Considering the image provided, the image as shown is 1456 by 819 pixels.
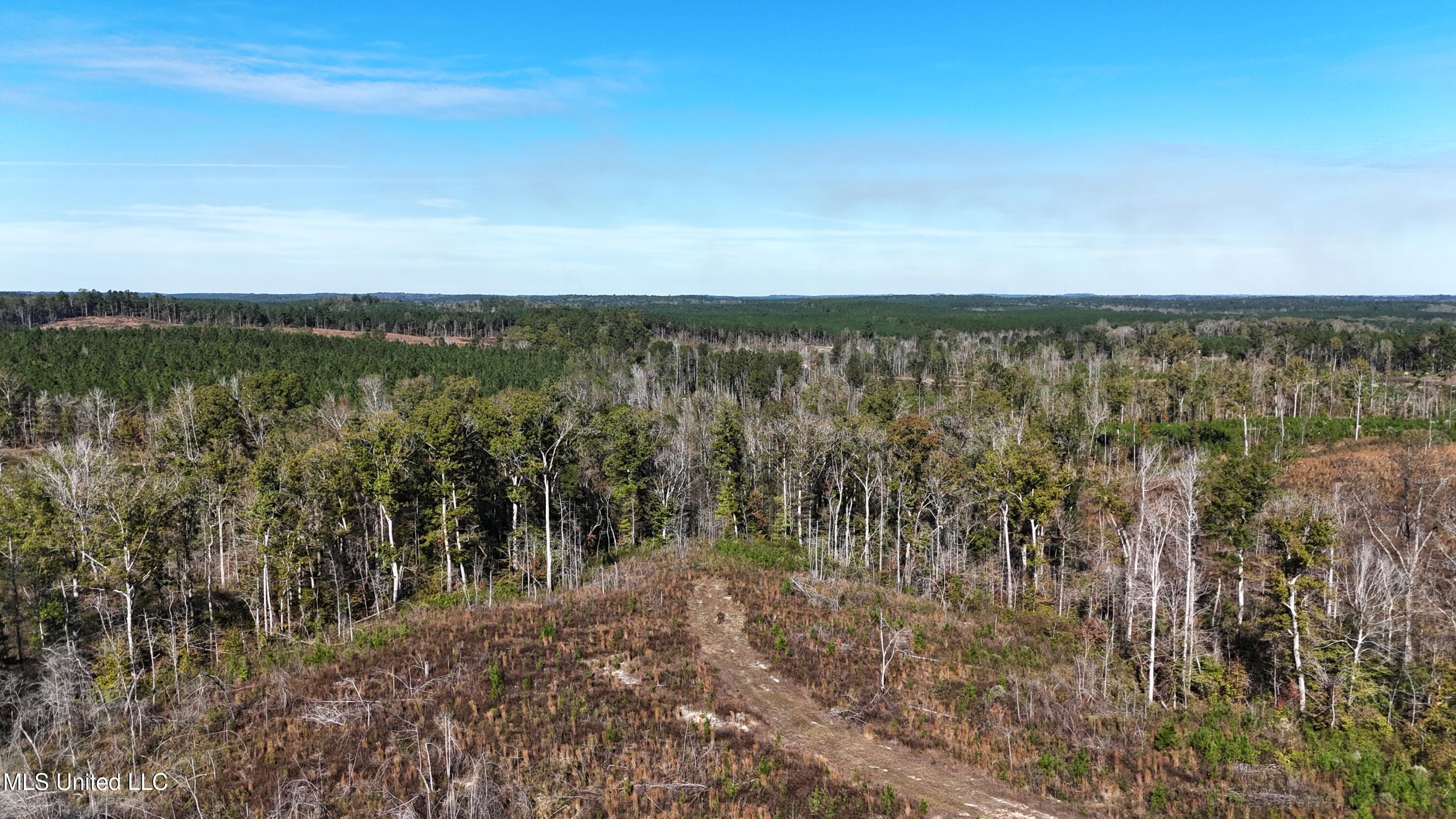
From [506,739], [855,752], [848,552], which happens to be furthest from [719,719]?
[848,552]

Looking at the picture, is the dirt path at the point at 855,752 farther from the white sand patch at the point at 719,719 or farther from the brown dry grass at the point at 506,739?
the brown dry grass at the point at 506,739

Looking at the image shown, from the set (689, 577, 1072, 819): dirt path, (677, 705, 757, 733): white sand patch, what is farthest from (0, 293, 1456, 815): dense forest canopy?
(677, 705, 757, 733): white sand patch

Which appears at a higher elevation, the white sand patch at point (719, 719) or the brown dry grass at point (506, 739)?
the brown dry grass at point (506, 739)

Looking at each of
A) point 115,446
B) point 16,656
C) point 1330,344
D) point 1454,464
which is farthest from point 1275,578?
point 1330,344

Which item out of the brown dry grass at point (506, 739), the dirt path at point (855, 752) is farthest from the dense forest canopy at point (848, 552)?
the brown dry grass at point (506, 739)

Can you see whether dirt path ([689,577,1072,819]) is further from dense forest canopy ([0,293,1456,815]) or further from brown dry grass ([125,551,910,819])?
dense forest canopy ([0,293,1456,815])

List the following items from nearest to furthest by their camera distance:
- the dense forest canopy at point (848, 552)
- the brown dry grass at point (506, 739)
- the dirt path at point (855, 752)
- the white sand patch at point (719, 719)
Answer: the brown dry grass at point (506, 739)
the dirt path at point (855, 752)
the white sand patch at point (719, 719)
the dense forest canopy at point (848, 552)

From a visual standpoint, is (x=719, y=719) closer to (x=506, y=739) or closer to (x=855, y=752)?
(x=855, y=752)
